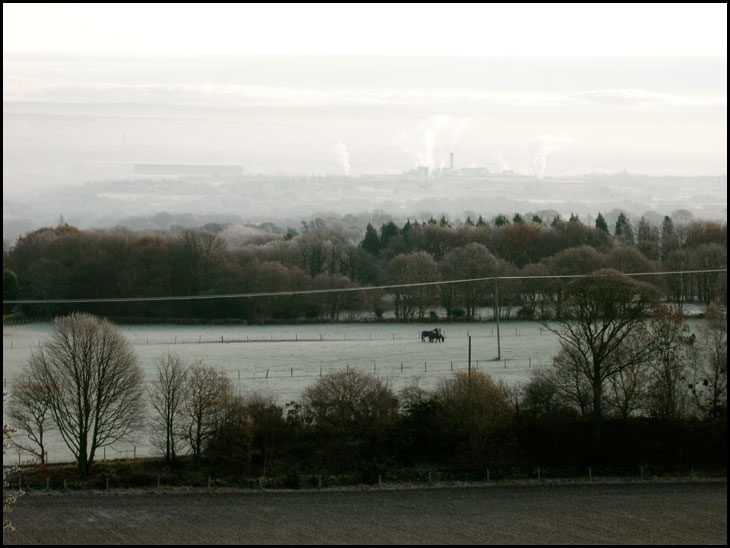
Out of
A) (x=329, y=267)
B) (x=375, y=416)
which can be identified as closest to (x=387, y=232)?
(x=329, y=267)

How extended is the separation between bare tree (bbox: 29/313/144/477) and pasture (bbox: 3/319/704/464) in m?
0.38

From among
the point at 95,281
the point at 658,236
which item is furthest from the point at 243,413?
the point at 658,236

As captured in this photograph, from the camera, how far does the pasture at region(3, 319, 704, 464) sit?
12.5 m

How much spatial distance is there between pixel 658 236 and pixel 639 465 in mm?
17139

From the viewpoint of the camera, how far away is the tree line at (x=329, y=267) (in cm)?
1705

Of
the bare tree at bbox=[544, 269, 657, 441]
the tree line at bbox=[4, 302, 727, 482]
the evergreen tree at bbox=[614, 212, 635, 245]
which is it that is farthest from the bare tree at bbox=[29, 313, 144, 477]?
the evergreen tree at bbox=[614, 212, 635, 245]

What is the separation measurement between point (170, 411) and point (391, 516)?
135 inches

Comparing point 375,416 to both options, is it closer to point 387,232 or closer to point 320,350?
point 320,350

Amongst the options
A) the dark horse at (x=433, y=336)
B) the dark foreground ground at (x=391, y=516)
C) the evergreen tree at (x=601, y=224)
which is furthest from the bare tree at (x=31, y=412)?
the evergreen tree at (x=601, y=224)

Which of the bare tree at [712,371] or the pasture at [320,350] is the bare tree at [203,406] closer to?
the pasture at [320,350]

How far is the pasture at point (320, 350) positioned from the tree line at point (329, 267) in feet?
2.59

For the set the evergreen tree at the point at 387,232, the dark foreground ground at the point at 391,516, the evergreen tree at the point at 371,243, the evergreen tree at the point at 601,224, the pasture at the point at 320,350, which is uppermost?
the evergreen tree at the point at 601,224

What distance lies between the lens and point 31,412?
33.6ft

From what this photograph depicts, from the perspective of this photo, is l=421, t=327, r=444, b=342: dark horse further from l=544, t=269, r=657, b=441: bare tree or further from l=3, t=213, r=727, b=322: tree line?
l=544, t=269, r=657, b=441: bare tree
